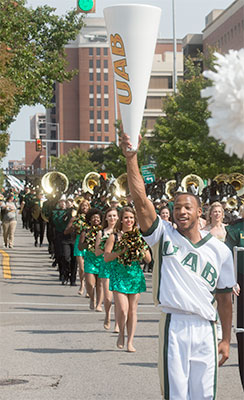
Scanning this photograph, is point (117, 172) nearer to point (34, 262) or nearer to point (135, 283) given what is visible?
point (34, 262)

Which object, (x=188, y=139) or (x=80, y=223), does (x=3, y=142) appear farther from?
(x=80, y=223)

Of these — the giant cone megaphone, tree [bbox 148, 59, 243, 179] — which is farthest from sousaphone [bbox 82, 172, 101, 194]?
the giant cone megaphone

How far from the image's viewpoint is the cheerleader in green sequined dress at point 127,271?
34.3ft

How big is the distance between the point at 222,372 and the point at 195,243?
3669 mm

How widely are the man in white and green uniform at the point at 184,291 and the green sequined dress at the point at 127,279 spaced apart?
190 inches

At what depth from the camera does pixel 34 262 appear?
25.0 metres

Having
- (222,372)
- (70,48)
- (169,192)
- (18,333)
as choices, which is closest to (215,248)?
(222,372)

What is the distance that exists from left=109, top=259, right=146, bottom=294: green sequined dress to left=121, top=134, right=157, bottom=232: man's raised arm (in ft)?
16.3

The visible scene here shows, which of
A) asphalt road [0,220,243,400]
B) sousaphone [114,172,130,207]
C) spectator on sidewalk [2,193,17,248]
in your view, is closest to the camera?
asphalt road [0,220,243,400]

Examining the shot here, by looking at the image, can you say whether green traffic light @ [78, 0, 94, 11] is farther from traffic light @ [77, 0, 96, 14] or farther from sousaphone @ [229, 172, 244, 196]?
sousaphone @ [229, 172, 244, 196]

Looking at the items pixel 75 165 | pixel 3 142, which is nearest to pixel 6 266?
pixel 3 142

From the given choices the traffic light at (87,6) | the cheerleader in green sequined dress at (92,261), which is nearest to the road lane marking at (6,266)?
the cheerleader in green sequined dress at (92,261)

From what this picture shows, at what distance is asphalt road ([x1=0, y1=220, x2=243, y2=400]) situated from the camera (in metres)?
8.08

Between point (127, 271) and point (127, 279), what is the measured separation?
133 millimetres
